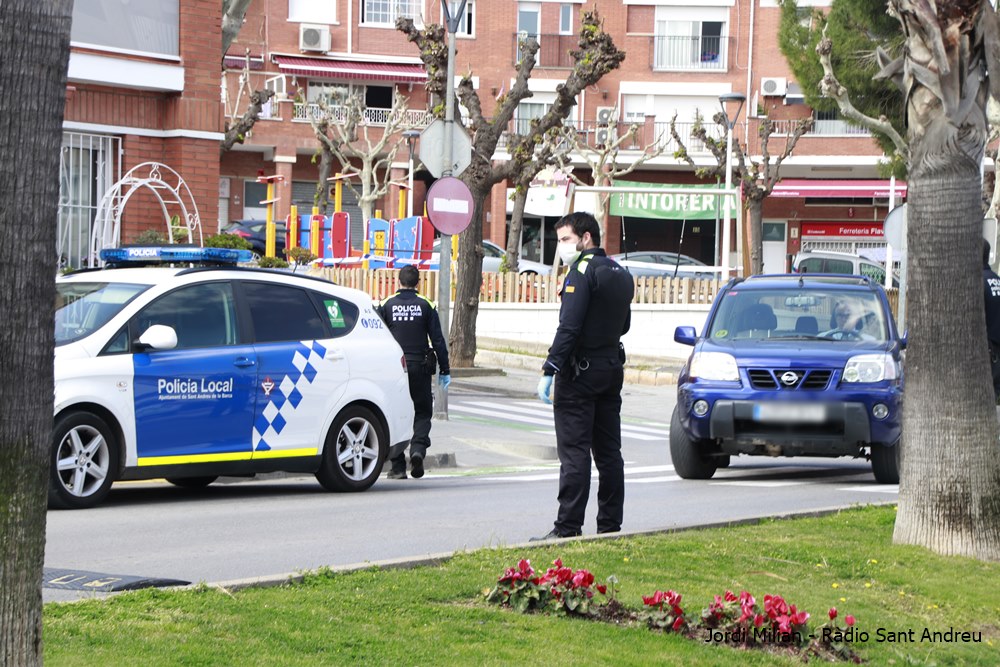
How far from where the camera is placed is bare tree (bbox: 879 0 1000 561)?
8234 mm

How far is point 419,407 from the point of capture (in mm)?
13672

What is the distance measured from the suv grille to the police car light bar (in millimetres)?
4430

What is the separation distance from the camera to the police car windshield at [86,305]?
419 inches

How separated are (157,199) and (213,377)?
885 centimetres

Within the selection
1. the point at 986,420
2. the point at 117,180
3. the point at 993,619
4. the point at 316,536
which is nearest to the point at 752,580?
the point at 993,619

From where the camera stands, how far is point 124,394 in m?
10.5

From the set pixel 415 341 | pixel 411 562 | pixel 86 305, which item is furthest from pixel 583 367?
pixel 415 341

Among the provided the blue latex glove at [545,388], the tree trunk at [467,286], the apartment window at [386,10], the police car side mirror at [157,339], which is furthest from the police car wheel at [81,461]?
the apartment window at [386,10]

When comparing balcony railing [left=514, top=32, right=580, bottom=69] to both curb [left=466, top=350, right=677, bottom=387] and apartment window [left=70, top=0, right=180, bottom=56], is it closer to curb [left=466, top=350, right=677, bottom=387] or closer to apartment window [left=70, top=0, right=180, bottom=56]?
curb [left=466, top=350, right=677, bottom=387]

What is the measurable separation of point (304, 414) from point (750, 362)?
3.78 meters

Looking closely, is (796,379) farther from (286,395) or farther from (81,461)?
(81,461)

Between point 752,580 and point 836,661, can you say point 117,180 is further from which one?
point 836,661

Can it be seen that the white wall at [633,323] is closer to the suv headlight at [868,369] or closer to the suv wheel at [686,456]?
the suv wheel at [686,456]

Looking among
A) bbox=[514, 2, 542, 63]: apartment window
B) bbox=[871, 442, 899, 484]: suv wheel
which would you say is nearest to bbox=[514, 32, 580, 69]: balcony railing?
bbox=[514, 2, 542, 63]: apartment window
